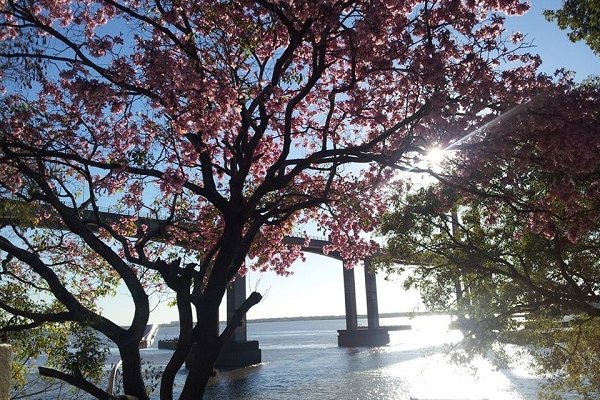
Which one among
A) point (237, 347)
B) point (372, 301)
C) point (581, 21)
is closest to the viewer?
point (581, 21)

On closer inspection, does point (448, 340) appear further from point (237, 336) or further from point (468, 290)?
point (237, 336)

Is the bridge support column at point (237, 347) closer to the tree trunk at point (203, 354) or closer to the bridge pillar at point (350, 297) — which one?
the bridge pillar at point (350, 297)

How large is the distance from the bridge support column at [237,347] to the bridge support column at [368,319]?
114ft

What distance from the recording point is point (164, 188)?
31.8 ft

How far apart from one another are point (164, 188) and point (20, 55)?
10.5 feet

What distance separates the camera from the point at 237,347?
5966 centimetres

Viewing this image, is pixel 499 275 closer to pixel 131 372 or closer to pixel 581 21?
pixel 581 21

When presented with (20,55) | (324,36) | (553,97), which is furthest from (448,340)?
(20,55)

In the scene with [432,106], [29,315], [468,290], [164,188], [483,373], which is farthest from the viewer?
[483,373]

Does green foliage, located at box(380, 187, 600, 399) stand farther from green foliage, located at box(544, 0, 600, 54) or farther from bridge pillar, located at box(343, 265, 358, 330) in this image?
bridge pillar, located at box(343, 265, 358, 330)

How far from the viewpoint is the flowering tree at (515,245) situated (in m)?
9.86

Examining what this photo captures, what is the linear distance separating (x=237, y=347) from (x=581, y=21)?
5333 cm

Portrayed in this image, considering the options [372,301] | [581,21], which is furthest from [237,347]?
[581,21]

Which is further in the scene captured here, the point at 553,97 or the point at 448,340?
the point at 448,340
